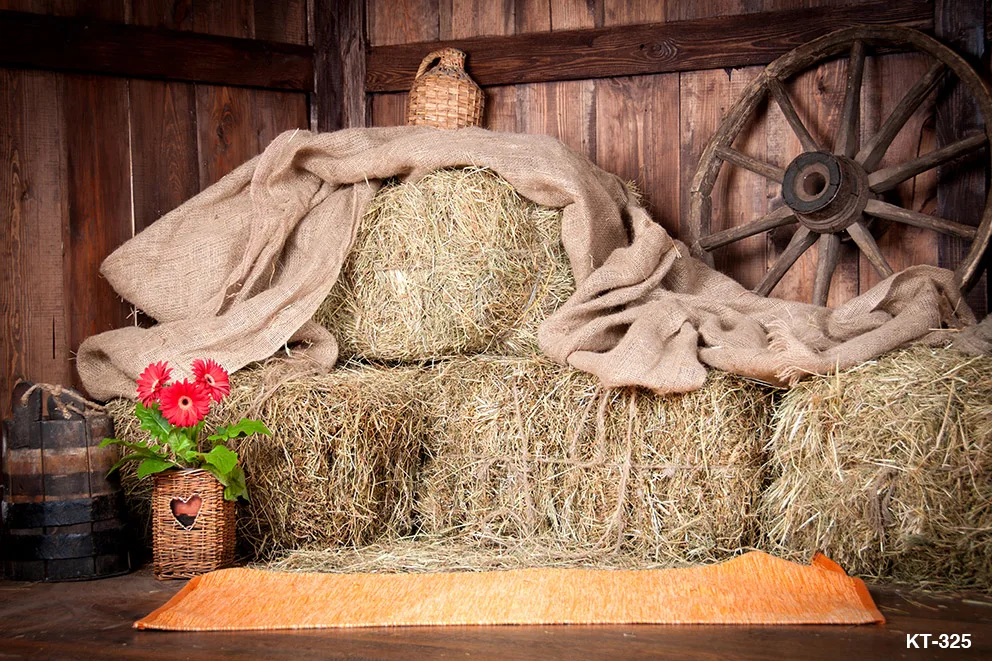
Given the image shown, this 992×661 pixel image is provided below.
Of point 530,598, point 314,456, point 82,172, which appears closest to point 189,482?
point 314,456

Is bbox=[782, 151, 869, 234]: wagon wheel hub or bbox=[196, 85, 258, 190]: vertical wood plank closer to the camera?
bbox=[782, 151, 869, 234]: wagon wheel hub

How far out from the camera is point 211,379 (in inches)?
90.4

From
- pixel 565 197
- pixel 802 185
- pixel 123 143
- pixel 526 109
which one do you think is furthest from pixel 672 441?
pixel 123 143

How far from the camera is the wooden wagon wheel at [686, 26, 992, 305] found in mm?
2912

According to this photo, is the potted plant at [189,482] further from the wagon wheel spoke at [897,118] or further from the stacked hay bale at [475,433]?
the wagon wheel spoke at [897,118]

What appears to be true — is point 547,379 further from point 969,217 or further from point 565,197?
point 969,217

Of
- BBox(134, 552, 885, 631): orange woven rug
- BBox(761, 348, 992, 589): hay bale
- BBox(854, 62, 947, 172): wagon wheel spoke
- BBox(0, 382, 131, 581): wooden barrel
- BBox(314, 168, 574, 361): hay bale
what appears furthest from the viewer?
BBox(854, 62, 947, 172): wagon wheel spoke

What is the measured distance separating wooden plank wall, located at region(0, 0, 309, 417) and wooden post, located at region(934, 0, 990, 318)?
2432mm

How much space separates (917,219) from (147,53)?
2.57m

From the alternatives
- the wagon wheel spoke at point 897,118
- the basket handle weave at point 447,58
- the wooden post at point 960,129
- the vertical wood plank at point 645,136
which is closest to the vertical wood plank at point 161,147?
the basket handle weave at point 447,58

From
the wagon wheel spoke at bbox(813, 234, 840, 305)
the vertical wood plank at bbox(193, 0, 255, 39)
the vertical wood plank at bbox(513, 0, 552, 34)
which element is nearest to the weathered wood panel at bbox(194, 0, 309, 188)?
the vertical wood plank at bbox(193, 0, 255, 39)

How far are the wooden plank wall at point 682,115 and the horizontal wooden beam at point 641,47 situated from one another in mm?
41

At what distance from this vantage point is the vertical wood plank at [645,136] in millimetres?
3457

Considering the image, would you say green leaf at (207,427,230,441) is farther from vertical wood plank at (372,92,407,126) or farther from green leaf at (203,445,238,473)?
vertical wood plank at (372,92,407,126)
